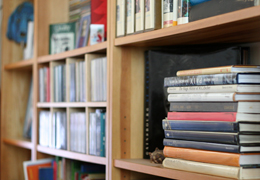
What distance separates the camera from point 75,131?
1.58m

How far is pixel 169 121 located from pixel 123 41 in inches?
15.0

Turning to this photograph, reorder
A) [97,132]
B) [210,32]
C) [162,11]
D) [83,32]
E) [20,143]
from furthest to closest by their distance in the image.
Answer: [20,143], [83,32], [97,132], [162,11], [210,32]

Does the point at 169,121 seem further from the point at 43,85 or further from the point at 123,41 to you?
the point at 43,85

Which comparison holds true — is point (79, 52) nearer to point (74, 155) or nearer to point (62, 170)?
point (74, 155)

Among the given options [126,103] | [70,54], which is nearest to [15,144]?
[70,54]

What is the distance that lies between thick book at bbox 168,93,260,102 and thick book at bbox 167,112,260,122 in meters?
0.04

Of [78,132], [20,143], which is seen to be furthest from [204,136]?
[20,143]

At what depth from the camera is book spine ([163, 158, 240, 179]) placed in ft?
3.02

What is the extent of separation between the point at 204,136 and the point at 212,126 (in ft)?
0.14

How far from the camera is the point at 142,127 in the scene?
138cm

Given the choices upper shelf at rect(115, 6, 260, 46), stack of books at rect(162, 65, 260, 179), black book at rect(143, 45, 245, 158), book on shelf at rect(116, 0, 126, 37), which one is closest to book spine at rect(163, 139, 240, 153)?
stack of books at rect(162, 65, 260, 179)

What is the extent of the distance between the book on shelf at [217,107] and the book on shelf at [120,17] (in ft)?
1.26

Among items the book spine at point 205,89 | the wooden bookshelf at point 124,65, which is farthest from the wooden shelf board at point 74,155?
the book spine at point 205,89

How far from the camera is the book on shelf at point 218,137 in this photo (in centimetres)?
92
